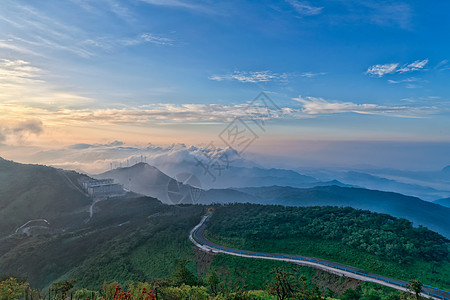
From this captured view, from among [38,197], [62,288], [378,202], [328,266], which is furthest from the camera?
[378,202]

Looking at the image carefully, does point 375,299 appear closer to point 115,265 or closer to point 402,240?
point 402,240

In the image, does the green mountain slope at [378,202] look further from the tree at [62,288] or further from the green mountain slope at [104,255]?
the tree at [62,288]

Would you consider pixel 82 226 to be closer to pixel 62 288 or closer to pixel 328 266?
pixel 62 288

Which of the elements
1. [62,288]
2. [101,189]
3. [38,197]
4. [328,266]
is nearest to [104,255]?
[62,288]

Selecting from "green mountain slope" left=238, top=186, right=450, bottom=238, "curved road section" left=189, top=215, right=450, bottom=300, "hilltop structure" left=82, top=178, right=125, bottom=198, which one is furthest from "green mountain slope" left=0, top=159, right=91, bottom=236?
"green mountain slope" left=238, top=186, right=450, bottom=238

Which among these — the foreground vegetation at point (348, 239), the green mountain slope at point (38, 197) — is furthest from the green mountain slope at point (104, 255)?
the green mountain slope at point (38, 197)

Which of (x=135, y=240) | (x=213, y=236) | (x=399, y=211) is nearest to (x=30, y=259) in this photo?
(x=135, y=240)

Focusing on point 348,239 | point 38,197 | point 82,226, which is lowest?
point 82,226

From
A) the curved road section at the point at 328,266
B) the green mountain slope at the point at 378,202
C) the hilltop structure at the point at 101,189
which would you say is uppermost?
the curved road section at the point at 328,266
